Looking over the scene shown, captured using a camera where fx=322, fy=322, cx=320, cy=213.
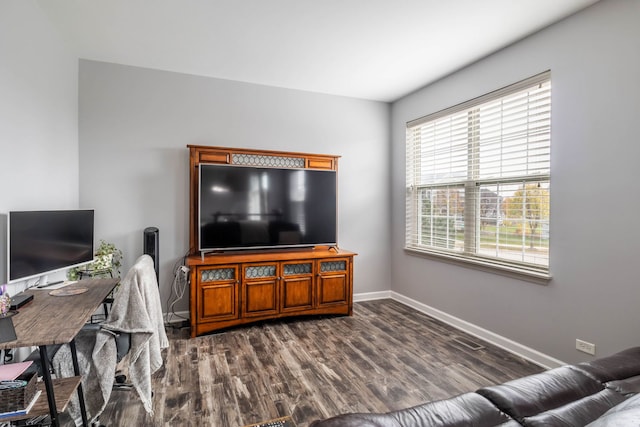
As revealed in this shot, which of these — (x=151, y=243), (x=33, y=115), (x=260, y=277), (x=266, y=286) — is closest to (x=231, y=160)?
(x=151, y=243)

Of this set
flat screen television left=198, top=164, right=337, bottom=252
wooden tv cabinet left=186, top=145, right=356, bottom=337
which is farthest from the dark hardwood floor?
flat screen television left=198, top=164, right=337, bottom=252

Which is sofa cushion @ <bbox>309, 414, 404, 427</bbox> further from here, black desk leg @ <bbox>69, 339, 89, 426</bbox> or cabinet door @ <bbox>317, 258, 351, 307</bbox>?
cabinet door @ <bbox>317, 258, 351, 307</bbox>

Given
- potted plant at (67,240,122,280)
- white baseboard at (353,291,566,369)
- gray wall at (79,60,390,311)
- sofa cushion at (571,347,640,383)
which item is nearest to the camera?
sofa cushion at (571,347,640,383)

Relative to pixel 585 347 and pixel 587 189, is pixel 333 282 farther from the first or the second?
pixel 587 189

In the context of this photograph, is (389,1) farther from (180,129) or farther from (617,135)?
(180,129)

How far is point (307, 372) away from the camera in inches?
100

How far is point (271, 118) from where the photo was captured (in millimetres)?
4012

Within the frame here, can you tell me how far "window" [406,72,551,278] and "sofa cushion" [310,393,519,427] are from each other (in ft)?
6.48

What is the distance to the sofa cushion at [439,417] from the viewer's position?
1004 millimetres

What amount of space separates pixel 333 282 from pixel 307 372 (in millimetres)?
1387

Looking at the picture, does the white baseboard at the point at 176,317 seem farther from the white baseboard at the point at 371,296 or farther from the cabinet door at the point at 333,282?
the white baseboard at the point at 371,296

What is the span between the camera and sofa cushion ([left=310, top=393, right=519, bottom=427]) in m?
1.00

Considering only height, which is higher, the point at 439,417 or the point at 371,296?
the point at 439,417

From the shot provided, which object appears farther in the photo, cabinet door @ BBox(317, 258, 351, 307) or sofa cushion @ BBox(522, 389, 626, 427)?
cabinet door @ BBox(317, 258, 351, 307)
